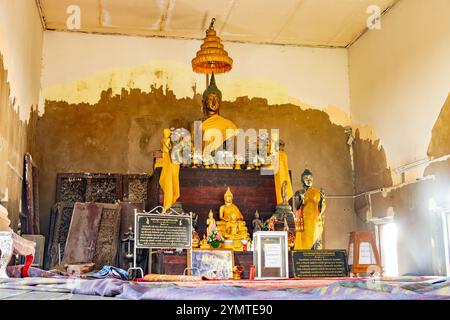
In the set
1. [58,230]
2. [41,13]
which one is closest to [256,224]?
[58,230]

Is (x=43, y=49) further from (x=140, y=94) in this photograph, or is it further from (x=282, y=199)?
(x=282, y=199)

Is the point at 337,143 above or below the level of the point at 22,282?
above

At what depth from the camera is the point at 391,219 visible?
9.38 metres

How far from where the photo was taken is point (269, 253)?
6297mm

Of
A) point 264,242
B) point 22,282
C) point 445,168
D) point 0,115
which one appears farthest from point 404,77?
point 22,282

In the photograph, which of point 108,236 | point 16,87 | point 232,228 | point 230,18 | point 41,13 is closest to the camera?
point 16,87

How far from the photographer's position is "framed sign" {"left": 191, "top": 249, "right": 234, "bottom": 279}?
22.3 ft

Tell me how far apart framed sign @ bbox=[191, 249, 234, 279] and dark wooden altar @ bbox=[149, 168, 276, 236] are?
65.1 inches

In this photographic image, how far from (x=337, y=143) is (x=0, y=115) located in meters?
6.47

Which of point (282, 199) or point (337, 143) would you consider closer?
point (282, 199)

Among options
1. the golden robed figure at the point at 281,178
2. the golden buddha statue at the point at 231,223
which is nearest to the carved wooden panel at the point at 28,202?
the golden buddha statue at the point at 231,223

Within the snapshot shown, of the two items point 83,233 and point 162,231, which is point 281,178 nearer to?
point 162,231

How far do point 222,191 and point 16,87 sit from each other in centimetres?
329
